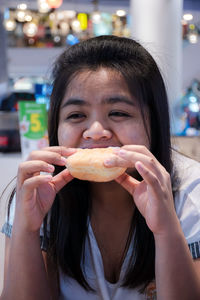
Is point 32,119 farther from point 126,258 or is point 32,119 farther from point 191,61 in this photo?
point 191,61

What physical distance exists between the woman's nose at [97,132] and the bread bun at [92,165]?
0.14ft

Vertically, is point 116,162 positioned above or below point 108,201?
above

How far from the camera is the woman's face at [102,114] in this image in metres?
1.16

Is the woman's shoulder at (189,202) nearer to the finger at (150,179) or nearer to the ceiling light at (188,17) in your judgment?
the finger at (150,179)

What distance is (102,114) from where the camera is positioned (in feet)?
3.83

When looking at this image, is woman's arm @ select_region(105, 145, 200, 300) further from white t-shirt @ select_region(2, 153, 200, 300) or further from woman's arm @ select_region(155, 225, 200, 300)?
white t-shirt @ select_region(2, 153, 200, 300)

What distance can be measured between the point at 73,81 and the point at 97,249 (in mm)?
622

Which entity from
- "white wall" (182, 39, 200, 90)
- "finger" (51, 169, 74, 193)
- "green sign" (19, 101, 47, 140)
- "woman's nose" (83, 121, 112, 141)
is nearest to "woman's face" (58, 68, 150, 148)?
"woman's nose" (83, 121, 112, 141)

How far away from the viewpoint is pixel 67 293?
4.27ft

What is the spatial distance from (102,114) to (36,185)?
313 mm

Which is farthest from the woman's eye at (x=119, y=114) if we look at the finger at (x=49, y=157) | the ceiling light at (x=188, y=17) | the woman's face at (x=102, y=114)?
the ceiling light at (x=188, y=17)

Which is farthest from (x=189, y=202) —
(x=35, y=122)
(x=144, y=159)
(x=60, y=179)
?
(x=35, y=122)

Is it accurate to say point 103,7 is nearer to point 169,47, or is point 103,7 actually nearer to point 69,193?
point 169,47

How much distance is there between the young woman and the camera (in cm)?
104
